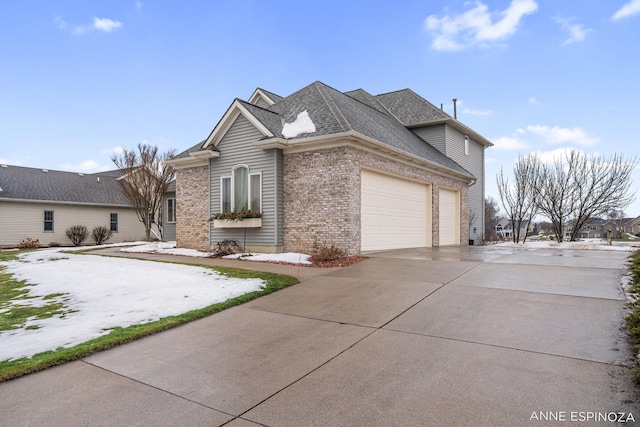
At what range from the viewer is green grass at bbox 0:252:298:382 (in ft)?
12.5

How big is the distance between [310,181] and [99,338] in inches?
329

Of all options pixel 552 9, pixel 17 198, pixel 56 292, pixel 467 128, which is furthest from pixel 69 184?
pixel 552 9

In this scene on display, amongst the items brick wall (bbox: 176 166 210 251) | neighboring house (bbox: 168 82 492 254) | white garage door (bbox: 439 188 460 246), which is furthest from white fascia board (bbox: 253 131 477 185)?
white garage door (bbox: 439 188 460 246)

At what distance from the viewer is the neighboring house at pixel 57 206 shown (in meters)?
22.1

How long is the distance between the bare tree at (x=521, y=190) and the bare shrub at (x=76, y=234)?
1139 inches

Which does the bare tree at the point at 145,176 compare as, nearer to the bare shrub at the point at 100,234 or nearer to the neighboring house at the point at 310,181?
the bare shrub at the point at 100,234

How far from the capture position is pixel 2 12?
39.0ft

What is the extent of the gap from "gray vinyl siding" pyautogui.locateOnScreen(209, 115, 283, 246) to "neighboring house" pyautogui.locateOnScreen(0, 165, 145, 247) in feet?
52.2

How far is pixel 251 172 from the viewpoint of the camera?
1301 centimetres

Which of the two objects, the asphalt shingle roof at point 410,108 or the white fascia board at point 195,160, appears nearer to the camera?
the white fascia board at point 195,160

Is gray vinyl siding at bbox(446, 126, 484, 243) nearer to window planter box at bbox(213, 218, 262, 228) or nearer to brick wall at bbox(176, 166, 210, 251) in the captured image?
window planter box at bbox(213, 218, 262, 228)

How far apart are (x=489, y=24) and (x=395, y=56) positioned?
4.11 metres

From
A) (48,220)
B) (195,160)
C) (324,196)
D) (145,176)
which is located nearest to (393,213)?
(324,196)

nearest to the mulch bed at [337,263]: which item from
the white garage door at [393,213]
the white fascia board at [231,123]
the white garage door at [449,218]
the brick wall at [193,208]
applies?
the white garage door at [393,213]
